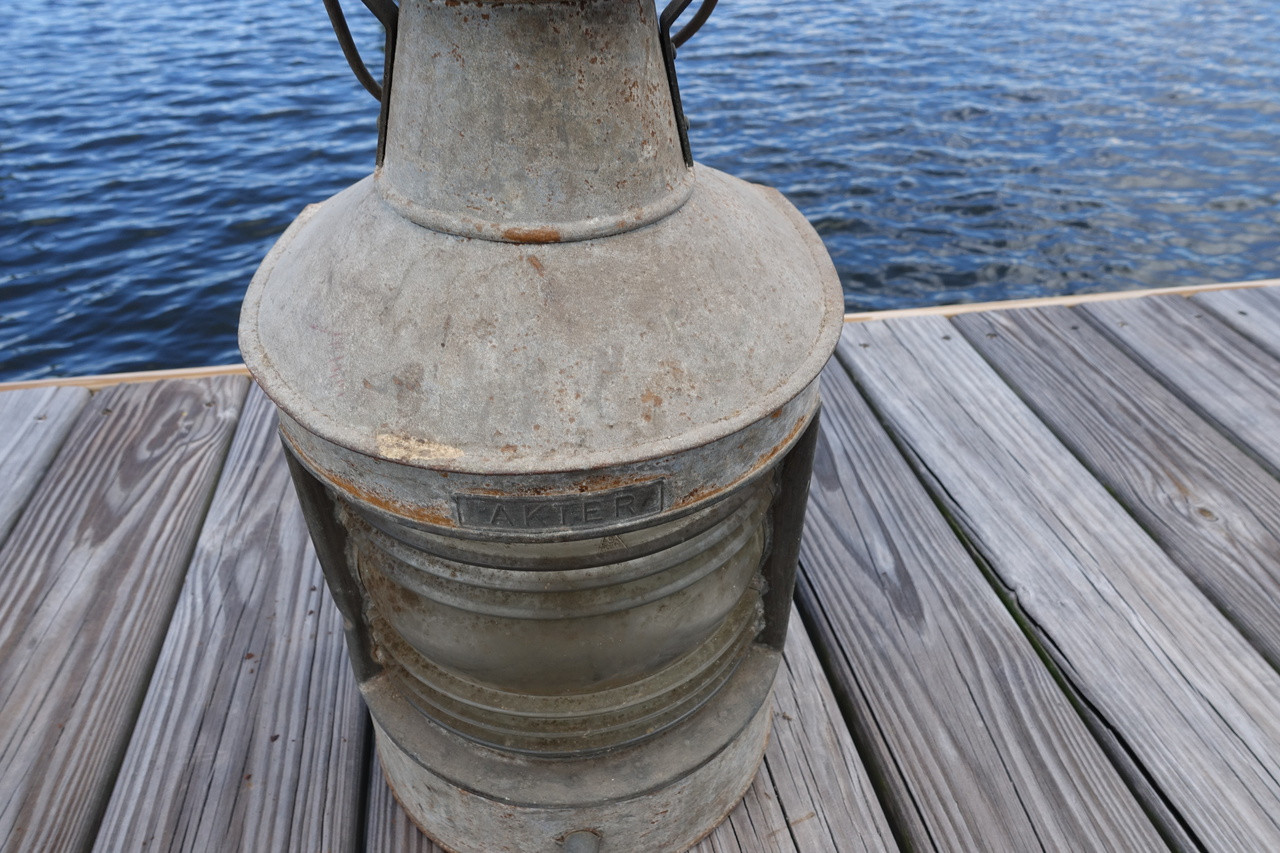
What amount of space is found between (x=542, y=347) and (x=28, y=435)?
243cm

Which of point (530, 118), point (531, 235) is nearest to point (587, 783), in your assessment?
point (531, 235)

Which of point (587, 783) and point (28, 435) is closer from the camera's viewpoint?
point (587, 783)

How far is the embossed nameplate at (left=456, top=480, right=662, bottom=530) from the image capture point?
1.16 metres

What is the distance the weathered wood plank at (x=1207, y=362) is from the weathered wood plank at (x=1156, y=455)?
0.19 feet

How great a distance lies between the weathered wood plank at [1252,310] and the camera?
3246mm

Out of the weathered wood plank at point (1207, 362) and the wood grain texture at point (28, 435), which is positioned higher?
the wood grain texture at point (28, 435)

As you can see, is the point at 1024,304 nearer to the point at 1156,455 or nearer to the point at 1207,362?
the point at 1207,362

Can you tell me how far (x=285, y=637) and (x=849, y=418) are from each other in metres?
1.83

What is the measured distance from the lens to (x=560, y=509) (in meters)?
1.17

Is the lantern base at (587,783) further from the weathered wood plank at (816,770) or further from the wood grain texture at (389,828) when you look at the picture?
the weathered wood plank at (816,770)

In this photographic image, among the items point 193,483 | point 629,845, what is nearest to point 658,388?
point 629,845

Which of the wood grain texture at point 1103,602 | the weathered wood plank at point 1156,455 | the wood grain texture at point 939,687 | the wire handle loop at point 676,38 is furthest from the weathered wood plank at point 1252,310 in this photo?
the wire handle loop at point 676,38

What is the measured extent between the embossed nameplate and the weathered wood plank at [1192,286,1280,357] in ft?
9.90

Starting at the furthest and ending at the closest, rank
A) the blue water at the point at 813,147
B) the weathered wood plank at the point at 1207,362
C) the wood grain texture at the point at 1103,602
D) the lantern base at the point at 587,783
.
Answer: the blue water at the point at 813,147, the weathered wood plank at the point at 1207,362, the wood grain texture at the point at 1103,602, the lantern base at the point at 587,783
